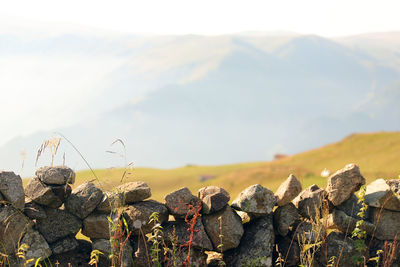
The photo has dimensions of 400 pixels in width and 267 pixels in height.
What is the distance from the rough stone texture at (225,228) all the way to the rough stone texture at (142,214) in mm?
827

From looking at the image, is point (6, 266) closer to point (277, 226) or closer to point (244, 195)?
point (244, 195)

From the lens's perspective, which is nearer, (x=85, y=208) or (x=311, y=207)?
(x=85, y=208)

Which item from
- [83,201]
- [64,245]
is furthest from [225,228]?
[64,245]

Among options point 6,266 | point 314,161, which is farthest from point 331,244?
point 314,161

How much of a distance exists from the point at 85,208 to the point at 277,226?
364 cm

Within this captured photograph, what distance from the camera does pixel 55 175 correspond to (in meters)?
6.80

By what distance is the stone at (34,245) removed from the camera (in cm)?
652

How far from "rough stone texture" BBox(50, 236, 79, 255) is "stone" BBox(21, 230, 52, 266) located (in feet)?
0.72

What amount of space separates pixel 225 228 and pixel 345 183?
2470mm

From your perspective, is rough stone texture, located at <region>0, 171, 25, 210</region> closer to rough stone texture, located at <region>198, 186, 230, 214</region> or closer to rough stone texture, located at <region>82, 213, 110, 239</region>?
rough stone texture, located at <region>82, 213, 110, 239</region>

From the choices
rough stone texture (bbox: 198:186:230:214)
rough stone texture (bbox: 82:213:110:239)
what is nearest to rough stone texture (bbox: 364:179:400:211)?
rough stone texture (bbox: 198:186:230:214)

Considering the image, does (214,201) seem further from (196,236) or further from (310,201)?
(310,201)

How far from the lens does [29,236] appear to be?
6.58 m

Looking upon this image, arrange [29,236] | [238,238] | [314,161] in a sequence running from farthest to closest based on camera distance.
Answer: [314,161] < [238,238] < [29,236]
